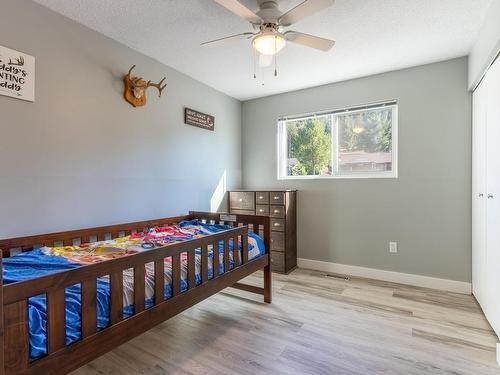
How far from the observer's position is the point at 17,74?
1.71 metres

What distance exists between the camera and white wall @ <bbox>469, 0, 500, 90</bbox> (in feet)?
5.54

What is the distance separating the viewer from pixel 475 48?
226cm

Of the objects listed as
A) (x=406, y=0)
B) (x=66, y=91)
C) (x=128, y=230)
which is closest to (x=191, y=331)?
(x=128, y=230)

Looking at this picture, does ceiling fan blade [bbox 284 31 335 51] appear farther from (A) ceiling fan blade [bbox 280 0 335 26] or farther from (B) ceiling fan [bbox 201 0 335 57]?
(A) ceiling fan blade [bbox 280 0 335 26]

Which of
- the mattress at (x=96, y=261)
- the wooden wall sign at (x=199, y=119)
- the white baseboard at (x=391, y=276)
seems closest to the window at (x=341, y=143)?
the wooden wall sign at (x=199, y=119)

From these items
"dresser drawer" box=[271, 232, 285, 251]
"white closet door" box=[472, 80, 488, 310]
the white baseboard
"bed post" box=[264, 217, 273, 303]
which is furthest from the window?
"bed post" box=[264, 217, 273, 303]

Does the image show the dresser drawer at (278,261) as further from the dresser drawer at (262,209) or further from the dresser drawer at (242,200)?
the dresser drawer at (242,200)

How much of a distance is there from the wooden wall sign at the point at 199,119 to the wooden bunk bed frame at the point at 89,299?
1.46m

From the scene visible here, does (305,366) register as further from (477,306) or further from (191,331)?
(477,306)

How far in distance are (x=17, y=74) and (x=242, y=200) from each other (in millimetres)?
2348

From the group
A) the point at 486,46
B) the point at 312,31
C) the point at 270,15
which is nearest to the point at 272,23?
the point at 270,15

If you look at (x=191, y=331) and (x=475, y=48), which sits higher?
(x=475, y=48)

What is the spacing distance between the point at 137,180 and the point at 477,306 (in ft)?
10.1

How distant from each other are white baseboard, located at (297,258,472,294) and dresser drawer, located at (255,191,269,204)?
870 millimetres
